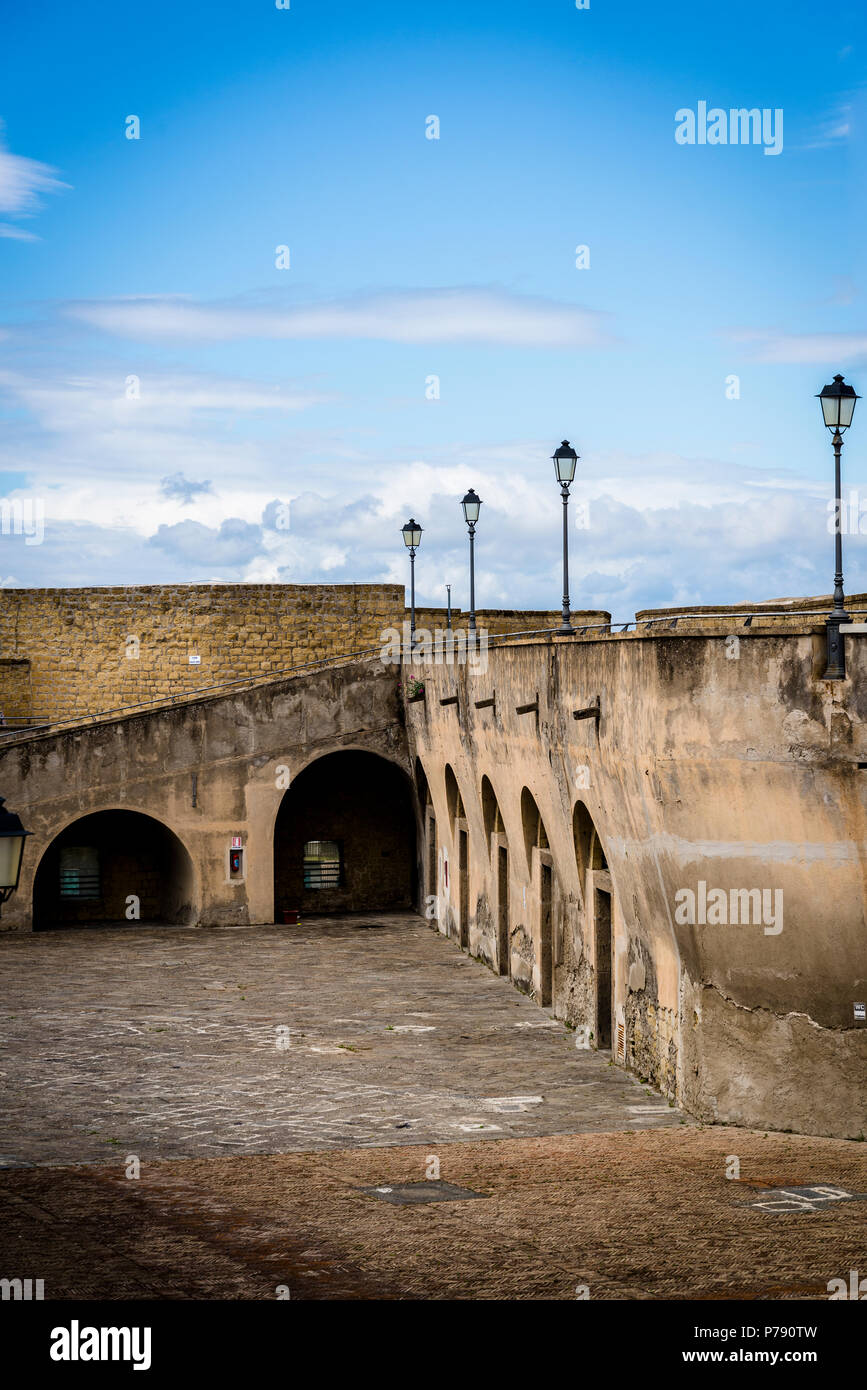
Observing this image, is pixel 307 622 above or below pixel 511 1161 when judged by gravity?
above

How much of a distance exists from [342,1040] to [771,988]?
6.74 meters

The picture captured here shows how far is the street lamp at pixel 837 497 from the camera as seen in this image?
1456cm

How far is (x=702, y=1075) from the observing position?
52.2ft

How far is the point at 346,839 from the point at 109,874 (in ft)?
16.2

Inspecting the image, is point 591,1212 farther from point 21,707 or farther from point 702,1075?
point 21,707

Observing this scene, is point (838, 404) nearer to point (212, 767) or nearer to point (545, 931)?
point (545, 931)

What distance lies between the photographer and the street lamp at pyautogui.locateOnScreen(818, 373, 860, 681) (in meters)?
14.6

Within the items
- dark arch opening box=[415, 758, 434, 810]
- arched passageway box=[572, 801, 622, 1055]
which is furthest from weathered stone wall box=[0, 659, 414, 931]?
arched passageway box=[572, 801, 622, 1055]

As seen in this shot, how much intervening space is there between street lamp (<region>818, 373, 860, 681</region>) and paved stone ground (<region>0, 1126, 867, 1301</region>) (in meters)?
4.50

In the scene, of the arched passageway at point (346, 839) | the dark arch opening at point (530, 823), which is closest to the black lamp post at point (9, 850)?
the dark arch opening at point (530, 823)

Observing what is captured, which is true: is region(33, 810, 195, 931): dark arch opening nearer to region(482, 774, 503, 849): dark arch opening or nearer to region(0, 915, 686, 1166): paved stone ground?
region(0, 915, 686, 1166): paved stone ground

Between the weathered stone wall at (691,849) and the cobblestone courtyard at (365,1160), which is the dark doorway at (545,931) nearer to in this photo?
the weathered stone wall at (691,849)

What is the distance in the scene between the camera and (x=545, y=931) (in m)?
22.6
